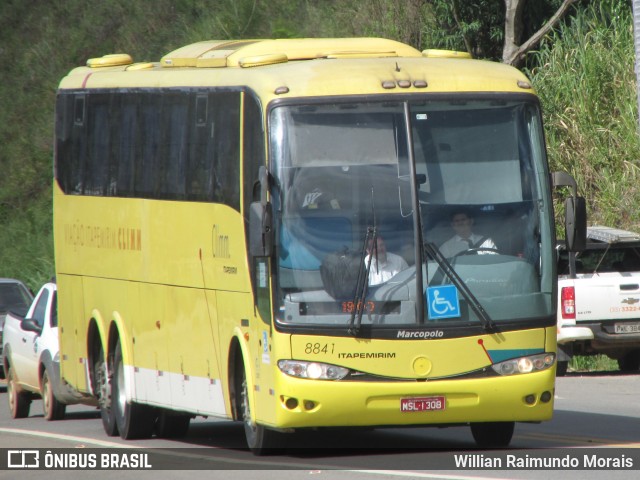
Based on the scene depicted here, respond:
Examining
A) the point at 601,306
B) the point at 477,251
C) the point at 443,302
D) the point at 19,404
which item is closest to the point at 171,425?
the point at 443,302

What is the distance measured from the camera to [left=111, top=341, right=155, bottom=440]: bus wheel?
1518 centimetres

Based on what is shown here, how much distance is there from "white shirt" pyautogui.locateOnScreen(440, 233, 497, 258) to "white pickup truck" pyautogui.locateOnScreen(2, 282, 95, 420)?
701 cm

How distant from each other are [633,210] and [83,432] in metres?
12.9

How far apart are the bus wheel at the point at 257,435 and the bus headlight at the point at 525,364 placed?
1.95m

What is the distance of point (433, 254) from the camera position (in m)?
11.7

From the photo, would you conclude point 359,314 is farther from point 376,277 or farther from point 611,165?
point 611,165

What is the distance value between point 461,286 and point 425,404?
947 millimetres

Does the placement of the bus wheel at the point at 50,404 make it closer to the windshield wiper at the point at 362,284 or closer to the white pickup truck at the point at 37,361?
the white pickup truck at the point at 37,361

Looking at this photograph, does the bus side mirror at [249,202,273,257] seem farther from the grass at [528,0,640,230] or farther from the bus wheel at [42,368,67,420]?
the grass at [528,0,640,230]

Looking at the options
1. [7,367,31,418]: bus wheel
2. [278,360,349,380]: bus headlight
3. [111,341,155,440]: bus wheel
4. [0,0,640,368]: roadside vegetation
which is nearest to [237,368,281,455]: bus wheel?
[278,360,349,380]: bus headlight

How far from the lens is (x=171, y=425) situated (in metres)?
15.6

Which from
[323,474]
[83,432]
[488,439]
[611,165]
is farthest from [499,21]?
[323,474]

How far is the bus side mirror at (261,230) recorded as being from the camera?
11594 mm

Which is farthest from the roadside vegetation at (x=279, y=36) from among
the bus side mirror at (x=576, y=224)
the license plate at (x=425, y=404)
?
the license plate at (x=425, y=404)
